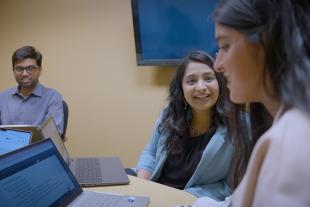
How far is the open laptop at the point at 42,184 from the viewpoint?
1021 mm

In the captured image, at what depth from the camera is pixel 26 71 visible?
2.94 metres

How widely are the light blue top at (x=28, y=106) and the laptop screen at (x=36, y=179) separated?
5.39 ft

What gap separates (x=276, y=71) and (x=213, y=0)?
2.18 metres

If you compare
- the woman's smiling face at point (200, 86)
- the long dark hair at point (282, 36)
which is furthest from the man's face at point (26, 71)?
the long dark hair at point (282, 36)

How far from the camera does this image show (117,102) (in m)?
3.29

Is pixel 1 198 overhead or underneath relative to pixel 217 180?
overhead

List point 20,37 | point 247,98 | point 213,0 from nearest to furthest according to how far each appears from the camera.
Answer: point 247,98 → point 213,0 → point 20,37

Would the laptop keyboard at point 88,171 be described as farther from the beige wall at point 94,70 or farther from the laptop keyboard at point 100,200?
the beige wall at point 94,70

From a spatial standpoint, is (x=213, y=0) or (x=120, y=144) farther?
(x=120, y=144)

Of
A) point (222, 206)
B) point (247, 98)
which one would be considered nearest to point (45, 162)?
point (222, 206)

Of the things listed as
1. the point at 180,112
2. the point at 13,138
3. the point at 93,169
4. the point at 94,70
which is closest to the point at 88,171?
the point at 93,169

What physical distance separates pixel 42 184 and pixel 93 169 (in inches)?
21.3

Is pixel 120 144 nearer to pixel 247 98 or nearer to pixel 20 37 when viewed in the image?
pixel 20 37

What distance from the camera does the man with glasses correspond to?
2.93 meters
